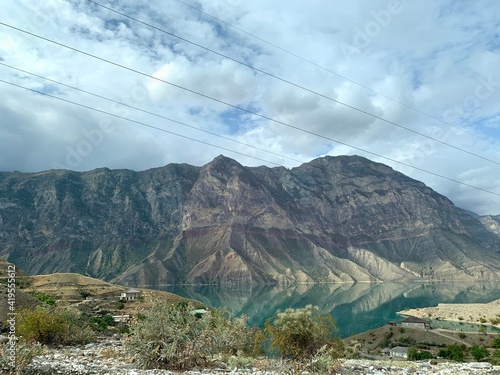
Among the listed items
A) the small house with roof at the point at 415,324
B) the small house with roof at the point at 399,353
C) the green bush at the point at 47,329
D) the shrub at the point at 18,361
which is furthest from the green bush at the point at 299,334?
the small house with roof at the point at 415,324

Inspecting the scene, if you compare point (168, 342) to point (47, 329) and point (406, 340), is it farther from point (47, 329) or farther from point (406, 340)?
point (406, 340)

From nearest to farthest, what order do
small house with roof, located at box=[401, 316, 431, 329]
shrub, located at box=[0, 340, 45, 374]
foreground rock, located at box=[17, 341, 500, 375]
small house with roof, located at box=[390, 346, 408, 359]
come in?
shrub, located at box=[0, 340, 45, 374]
foreground rock, located at box=[17, 341, 500, 375]
small house with roof, located at box=[390, 346, 408, 359]
small house with roof, located at box=[401, 316, 431, 329]

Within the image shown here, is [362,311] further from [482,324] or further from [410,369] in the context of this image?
[410,369]

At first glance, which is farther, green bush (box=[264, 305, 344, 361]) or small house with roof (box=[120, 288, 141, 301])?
small house with roof (box=[120, 288, 141, 301])

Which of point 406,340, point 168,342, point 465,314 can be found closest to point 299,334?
point 168,342

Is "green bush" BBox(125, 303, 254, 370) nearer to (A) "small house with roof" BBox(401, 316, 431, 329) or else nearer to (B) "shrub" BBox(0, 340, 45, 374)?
(B) "shrub" BBox(0, 340, 45, 374)

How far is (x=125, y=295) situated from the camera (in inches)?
3492

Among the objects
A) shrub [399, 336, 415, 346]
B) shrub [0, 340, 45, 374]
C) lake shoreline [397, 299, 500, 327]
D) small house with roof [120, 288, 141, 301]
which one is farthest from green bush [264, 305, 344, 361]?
lake shoreline [397, 299, 500, 327]

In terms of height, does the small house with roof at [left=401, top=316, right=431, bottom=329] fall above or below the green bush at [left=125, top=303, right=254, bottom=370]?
below

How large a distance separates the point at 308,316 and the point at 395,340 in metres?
67.1

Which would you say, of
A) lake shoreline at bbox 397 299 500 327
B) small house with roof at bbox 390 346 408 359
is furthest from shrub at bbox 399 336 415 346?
lake shoreline at bbox 397 299 500 327

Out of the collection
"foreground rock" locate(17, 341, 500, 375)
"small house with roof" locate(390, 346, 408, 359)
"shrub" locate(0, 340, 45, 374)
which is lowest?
"small house with roof" locate(390, 346, 408, 359)

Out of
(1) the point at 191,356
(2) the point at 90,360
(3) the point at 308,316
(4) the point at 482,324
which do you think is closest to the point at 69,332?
(2) the point at 90,360

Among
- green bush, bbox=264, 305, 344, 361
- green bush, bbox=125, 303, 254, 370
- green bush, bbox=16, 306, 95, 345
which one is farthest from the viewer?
green bush, bbox=16, 306, 95, 345
